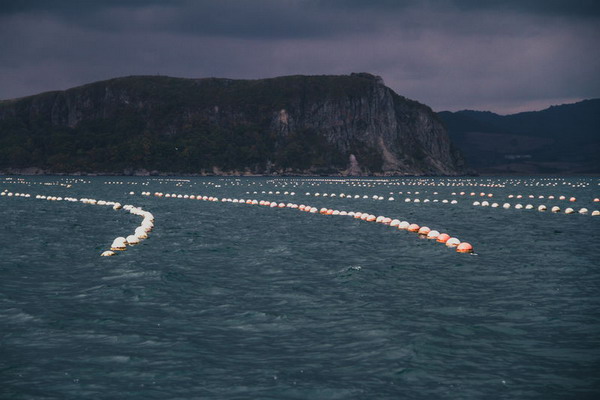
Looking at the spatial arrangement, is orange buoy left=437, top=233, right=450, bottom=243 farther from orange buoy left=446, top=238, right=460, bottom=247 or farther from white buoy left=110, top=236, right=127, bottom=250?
white buoy left=110, top=236, right=127, bottom=250

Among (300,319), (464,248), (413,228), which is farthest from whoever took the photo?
(413,228)

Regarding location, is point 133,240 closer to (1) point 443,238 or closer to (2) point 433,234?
(2) point 433,234

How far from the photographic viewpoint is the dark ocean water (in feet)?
40.5

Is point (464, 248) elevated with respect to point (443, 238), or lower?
lower

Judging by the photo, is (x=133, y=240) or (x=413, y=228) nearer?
(x=133, y=240)

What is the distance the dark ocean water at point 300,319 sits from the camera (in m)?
12.4

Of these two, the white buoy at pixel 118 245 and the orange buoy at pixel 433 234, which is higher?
the orange buoy at pixel 433 234

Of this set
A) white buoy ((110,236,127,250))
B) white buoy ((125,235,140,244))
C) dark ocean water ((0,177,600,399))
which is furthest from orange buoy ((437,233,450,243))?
white buoy ((110,236,127,250))

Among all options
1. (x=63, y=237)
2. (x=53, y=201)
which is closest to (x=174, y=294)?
(x=63, y=237)

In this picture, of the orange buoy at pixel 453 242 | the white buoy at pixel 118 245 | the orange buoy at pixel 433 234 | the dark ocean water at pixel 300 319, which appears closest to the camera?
the dark ocean water at pixel 300 319

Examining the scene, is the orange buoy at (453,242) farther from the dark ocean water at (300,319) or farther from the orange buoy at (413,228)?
the orange buoy at (413,228)

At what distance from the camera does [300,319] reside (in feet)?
55.7

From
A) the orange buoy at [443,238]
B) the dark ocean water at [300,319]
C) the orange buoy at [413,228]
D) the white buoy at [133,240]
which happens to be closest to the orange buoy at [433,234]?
the orange buoy at [443,238]

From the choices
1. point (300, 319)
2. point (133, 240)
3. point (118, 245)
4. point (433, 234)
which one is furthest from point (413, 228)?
point (300, 319)
